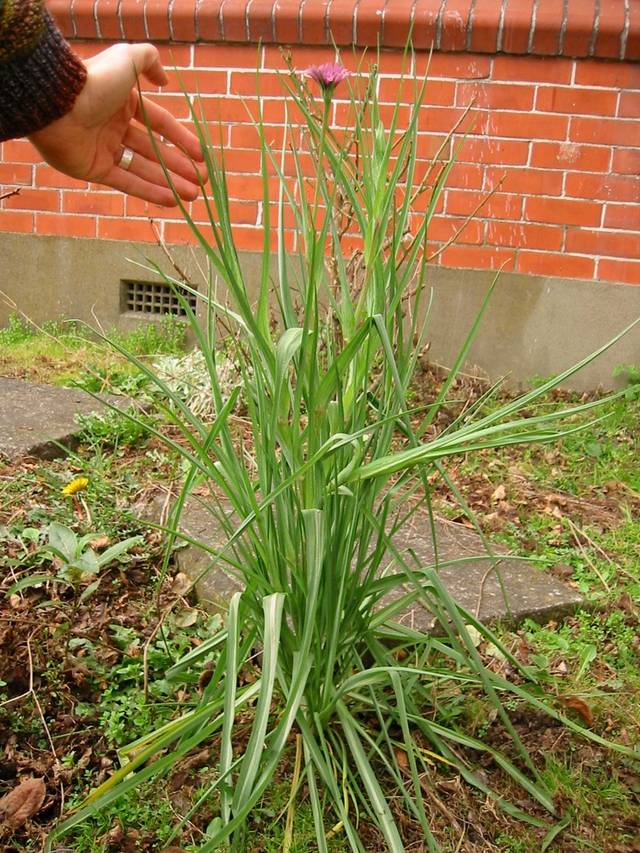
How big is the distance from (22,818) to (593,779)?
1.04 m

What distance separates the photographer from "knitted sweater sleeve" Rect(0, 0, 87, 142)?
1682 mm

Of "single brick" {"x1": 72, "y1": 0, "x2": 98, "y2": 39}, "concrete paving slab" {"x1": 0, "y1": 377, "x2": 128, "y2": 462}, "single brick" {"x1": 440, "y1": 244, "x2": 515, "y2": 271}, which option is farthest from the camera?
"single brick" {"x1": 72, "y1": 0, "x2": 98, "y2": 39}

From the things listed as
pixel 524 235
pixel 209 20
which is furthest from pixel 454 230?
pixel 209 20

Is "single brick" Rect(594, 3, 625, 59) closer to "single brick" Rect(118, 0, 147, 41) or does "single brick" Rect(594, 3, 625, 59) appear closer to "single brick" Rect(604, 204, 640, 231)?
"single brick" Rect(604, 204, 640, 231)

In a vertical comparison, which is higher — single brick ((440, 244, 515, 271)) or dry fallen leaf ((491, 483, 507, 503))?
single brick ((440, 244, 515, 271))

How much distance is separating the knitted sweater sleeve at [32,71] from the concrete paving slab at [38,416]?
1173 mm

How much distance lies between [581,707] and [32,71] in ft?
5.32

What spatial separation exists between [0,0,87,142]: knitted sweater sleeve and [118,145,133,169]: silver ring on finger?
27 cm

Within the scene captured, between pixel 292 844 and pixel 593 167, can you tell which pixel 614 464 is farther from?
pixel 292 844

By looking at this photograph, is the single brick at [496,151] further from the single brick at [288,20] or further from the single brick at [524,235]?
the single brick at [288,20]

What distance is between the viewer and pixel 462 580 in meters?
2.39

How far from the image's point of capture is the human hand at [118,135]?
186 cm

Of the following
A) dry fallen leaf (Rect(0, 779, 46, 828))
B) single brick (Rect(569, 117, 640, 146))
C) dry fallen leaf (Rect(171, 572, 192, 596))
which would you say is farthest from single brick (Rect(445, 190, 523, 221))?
dry fallen leaf (Rect(0, 779, 46, 828))

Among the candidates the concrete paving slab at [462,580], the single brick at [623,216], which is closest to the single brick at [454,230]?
the single brick at [623,216]
